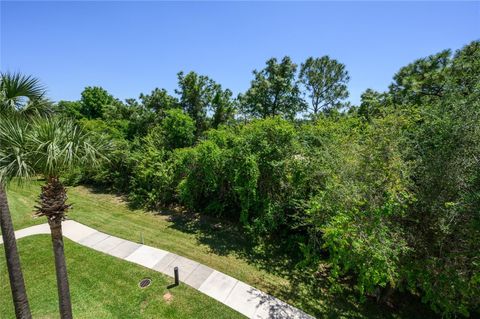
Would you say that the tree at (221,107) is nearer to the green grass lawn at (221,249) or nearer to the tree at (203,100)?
the tree at (203,100)

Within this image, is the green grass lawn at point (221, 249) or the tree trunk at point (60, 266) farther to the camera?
the green grass lawn at point (221, 249)

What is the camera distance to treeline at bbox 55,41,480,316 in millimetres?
4891

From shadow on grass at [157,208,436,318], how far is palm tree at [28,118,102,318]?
5239 mm

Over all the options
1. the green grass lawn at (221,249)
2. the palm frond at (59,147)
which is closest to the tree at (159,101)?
the green grass lawn at (221,249)

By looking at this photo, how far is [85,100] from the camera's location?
38000 millimetres

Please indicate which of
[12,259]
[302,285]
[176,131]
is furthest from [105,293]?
[176,131]

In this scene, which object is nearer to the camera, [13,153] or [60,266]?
[13,153]

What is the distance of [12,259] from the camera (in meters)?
4.28

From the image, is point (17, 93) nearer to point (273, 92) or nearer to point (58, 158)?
point (58, 158)

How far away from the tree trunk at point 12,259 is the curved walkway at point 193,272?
10.3 feet

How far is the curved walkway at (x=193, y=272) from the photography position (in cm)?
594

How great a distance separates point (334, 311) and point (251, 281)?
2518 mm

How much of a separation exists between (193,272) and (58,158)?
17.4 feet

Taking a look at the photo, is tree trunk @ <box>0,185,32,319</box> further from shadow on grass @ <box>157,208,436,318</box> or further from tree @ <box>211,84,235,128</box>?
tree @ <box>211,84,235,128</box>
